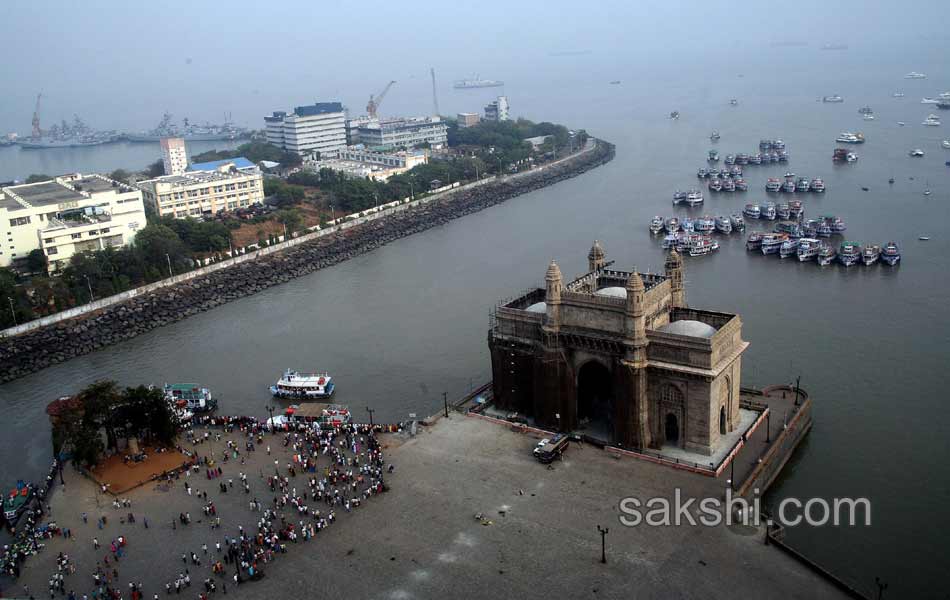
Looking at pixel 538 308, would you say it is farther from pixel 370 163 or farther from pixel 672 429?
pixel 370 163

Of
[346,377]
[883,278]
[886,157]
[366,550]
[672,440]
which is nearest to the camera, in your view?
[366,550]

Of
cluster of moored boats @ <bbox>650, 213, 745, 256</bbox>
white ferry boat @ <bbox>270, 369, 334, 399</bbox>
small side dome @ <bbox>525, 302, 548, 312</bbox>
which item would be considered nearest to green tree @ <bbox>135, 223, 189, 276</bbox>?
white ferry boat @ <bbox>270, 369, 334, 399</bbox>

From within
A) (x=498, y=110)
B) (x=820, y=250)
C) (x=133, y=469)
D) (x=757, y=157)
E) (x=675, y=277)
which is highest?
(x=498, y=110)

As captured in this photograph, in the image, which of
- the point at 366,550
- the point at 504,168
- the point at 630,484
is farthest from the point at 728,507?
the point at 504,168

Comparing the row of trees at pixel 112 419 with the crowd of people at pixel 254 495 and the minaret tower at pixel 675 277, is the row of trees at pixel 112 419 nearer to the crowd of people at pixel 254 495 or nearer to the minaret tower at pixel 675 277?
the crowd of people at pixel 254 495

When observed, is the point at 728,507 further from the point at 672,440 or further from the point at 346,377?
the point at 346,377

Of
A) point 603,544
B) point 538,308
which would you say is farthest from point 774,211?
point 603,544
